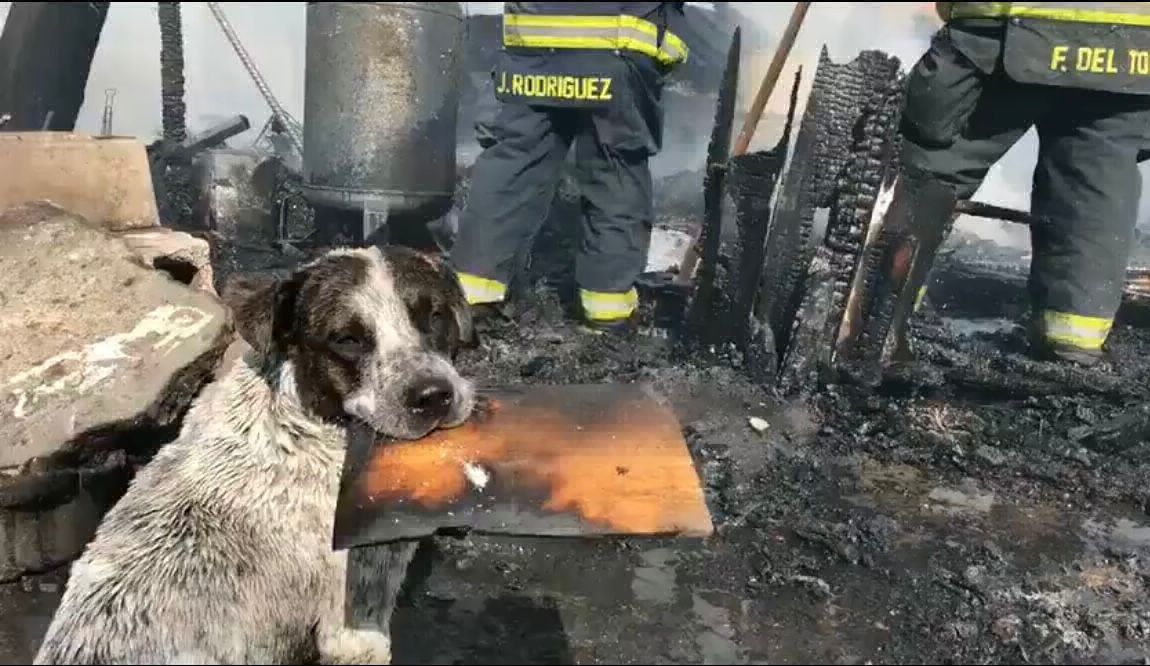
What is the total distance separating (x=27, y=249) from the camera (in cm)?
323

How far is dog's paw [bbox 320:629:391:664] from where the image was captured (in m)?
2.40

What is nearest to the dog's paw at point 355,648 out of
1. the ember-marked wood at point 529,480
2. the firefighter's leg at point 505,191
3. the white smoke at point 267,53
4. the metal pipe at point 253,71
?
the ember-marked wood at point 529,480

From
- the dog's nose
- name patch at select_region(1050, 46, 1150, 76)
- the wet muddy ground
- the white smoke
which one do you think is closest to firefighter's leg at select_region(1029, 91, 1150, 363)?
name patch at select_region(1050, 46, 1150, 76)

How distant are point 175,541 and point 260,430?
41 cm

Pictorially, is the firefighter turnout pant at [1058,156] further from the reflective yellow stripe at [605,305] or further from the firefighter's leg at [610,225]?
the reflective yellow stripe at [605,305]

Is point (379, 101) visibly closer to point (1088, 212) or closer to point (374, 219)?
point (374, 219)

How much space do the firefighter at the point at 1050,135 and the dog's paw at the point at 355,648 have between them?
10.2ft

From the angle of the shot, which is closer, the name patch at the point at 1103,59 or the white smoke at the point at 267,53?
the name patch at the point at 1103,59

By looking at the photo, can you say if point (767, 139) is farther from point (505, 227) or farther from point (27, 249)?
point (27, 249)

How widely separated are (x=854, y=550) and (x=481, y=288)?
2938mm

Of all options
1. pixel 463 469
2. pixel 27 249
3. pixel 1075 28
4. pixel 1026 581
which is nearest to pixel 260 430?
pixel 463 469

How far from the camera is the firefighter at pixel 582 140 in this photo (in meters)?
4.97

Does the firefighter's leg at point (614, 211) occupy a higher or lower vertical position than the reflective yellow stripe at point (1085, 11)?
lower

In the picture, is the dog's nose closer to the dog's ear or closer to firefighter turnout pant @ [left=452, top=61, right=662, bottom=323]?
the dog's ear
